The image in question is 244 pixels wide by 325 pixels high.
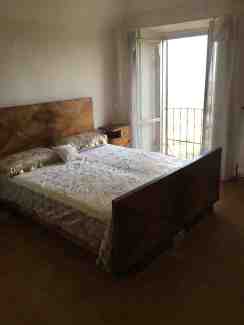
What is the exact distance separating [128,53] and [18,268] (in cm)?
381

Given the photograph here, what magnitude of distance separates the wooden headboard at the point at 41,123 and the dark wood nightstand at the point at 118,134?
311mm

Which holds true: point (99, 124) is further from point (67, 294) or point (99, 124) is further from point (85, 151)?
point (67, 294)

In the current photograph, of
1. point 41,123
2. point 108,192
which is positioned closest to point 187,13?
point 41,123

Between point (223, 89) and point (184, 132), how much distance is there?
2.03m

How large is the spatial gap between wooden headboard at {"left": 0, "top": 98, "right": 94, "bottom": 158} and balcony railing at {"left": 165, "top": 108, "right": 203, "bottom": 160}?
6.32 ft

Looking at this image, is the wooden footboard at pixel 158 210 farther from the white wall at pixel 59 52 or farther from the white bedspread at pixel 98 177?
the white wall at pixel 59 52

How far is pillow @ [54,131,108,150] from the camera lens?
4.02 meters

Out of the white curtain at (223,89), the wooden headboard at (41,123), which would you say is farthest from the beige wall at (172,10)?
the wooden headboard at (41,123)

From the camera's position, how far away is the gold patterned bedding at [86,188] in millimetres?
2426

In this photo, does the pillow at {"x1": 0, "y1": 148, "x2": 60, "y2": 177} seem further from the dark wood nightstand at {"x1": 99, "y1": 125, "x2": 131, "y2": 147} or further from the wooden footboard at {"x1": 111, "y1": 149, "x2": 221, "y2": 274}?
the wooden footboard at {"x1": 111, "y1": 149, "x2": 221, "y2": 274}

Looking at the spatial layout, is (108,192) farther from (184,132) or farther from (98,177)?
(184,132)

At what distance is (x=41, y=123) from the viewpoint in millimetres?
3957

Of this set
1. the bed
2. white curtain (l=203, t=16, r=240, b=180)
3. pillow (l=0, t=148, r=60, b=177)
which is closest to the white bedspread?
the bed

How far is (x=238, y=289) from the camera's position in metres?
2.25
